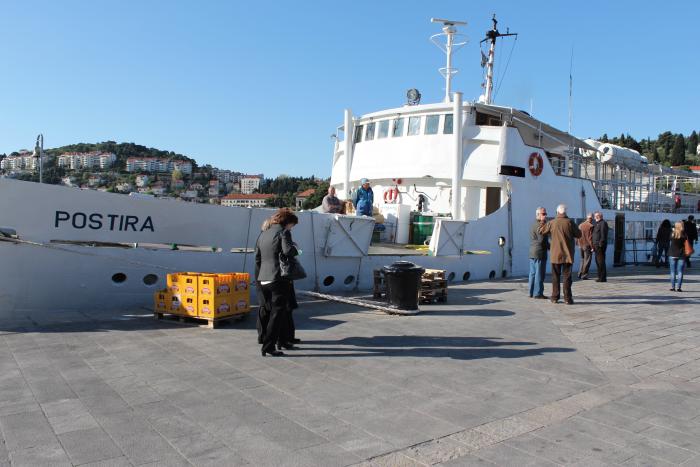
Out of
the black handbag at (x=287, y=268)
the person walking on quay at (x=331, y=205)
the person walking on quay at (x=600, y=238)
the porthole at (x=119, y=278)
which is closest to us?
the black handbag at (x=287, y=268)

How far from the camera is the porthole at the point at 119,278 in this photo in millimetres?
7875

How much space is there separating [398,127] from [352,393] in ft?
38.0

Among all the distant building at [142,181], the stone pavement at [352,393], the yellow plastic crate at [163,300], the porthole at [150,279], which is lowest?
the stone pavement at [352,393]

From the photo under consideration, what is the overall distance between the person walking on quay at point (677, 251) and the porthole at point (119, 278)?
405 inches

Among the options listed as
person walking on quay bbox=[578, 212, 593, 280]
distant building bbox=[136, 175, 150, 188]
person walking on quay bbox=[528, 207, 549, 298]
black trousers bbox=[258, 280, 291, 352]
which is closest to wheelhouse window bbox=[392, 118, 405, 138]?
person walking on quay bbox=[578, 212, 593, 280]

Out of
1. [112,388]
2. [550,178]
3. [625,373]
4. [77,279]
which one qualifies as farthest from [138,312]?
[550,178]

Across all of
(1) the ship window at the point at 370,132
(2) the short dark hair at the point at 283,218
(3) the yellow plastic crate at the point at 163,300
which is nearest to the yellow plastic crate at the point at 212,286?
(3) the yellow plastic crate at the point at 163,300

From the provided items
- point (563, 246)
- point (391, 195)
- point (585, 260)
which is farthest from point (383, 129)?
point (563, 246)

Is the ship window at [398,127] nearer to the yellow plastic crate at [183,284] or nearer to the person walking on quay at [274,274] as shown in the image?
the yellow plastic crate at [183,284]

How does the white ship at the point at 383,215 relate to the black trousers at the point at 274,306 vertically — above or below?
above

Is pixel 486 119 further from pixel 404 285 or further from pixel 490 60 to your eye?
pixel 404 285

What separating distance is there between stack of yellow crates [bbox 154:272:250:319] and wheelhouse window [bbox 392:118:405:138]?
8.87 m

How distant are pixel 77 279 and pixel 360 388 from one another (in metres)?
4.96

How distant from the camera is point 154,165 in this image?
1236 inches
